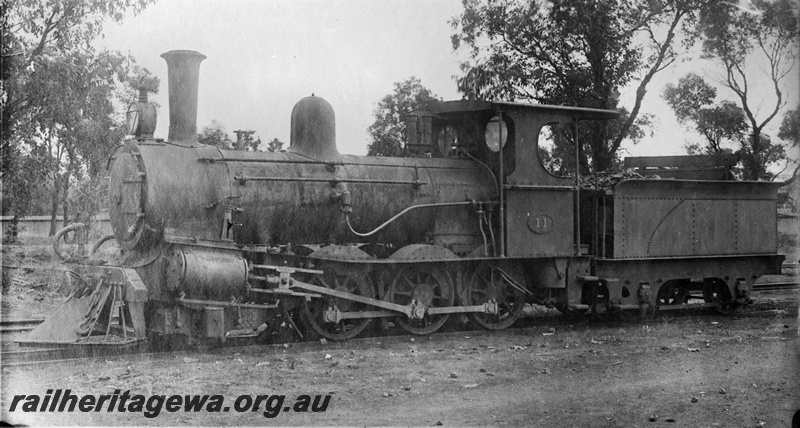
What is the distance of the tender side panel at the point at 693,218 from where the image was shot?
481 inches

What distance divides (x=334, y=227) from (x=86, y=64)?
6182 millimetres

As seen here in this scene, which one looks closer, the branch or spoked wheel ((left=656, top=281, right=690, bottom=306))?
spoked wheel ((left=656, top=281, right=690, bottom=306))

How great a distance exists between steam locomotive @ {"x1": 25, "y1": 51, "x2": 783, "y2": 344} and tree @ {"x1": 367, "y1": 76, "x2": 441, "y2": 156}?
1.80m

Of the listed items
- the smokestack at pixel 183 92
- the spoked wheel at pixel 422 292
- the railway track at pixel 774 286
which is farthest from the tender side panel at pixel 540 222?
the railway track at pixel 774 286

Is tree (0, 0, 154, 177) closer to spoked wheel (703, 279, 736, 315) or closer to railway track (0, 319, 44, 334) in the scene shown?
railway track (0, 319, 44, 334)

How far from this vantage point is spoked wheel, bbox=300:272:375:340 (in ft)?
32.9

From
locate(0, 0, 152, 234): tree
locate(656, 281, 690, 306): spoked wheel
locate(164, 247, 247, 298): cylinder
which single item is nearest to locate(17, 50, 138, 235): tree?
locate(0, 0, 152, 234): tree

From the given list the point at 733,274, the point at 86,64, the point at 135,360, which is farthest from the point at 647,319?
the point at 86,64

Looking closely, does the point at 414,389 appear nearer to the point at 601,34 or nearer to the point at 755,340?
the point at 755,340

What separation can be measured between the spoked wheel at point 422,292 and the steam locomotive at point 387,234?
27 mm

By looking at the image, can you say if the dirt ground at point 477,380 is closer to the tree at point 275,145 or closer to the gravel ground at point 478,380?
the gravel ground at point 478,380

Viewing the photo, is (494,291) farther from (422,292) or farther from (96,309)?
(96,309)

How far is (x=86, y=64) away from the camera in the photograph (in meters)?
13.7

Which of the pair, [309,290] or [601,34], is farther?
[601,34]
